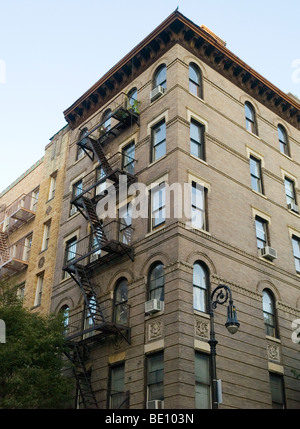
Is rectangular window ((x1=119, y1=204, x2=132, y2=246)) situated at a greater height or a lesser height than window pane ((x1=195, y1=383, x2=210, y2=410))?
greater

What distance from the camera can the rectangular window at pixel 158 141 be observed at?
25.4 m

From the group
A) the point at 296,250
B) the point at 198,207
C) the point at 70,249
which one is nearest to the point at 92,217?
the point at 70,249

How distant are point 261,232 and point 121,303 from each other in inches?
308

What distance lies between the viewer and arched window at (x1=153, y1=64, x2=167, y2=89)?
27.5 m

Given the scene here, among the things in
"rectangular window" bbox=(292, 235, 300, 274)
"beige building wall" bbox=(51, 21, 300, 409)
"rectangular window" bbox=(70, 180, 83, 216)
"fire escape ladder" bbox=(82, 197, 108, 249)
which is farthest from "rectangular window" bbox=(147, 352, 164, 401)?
"rectangular window" bbox=(70, 180, 83, 216)

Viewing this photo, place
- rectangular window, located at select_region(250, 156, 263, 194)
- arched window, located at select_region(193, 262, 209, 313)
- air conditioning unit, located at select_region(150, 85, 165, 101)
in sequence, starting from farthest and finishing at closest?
rectangular window, located at select_region(250, 156, 263, 194) → air conditioning unit, located at select_region(150, 85, 165, 101) → arched window, located at select_region(193, 262, 209, 313)

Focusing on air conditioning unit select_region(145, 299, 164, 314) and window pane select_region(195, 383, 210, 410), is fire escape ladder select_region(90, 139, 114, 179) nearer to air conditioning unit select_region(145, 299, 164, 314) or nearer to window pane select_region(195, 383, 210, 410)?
air conditioning unit select_region(145, 299, 164, 314)

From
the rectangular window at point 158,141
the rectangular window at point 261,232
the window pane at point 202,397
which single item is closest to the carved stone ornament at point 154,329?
the window pane at point 202,397

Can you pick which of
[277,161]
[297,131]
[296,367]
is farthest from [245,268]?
[297,131]

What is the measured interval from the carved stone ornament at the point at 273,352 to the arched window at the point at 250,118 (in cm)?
1182

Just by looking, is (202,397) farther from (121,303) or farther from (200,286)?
(121,303)

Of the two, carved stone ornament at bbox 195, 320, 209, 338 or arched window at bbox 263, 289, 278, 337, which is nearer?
carved stone ornament at bbox 195, 320, 209, 338

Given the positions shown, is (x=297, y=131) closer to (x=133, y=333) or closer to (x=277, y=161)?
(x=277, y=161)

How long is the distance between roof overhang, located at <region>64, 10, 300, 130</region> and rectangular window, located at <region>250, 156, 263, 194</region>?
15.0ft
